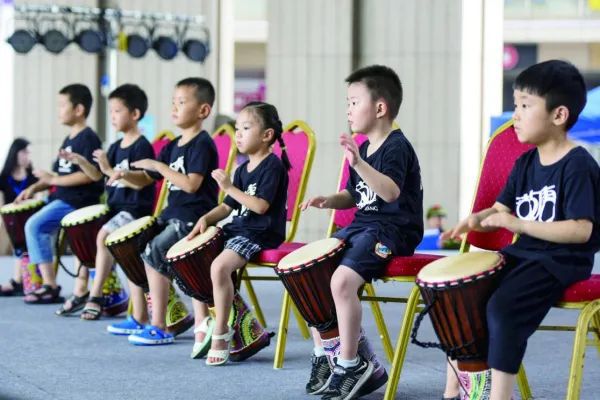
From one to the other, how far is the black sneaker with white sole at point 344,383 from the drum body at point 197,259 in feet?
2.92

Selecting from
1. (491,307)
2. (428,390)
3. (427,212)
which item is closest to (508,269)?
(491,307)

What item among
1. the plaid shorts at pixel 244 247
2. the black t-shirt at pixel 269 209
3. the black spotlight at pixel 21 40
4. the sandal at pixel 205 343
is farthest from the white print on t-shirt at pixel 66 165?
the black spotlight at pixel 21 40

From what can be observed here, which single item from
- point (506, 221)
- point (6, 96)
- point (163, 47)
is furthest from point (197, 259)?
point (6, 96)

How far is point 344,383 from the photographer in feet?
10.9

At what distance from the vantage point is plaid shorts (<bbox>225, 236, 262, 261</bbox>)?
396 cm

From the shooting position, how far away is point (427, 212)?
37.3 ft

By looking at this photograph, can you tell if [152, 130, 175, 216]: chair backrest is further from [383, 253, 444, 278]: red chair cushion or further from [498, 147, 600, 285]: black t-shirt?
[498, 147, 600, 285]: black t-shirt

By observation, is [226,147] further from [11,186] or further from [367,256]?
[11,186]

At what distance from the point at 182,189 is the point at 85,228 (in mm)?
958

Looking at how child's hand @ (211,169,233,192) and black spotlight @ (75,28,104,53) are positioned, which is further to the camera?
black spotlight @ (75,28,104,53)

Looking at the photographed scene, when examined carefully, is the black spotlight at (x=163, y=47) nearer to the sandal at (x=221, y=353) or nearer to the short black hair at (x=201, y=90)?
the short black hair at (x=201, y=90)

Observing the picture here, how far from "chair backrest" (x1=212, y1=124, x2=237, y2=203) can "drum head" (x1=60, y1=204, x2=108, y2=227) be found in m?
0.64

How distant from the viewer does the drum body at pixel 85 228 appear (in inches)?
208

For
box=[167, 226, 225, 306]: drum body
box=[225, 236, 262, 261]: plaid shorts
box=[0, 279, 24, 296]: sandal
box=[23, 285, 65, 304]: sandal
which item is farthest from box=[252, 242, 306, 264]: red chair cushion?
box=[0, 279, 24, 296]: sandal
